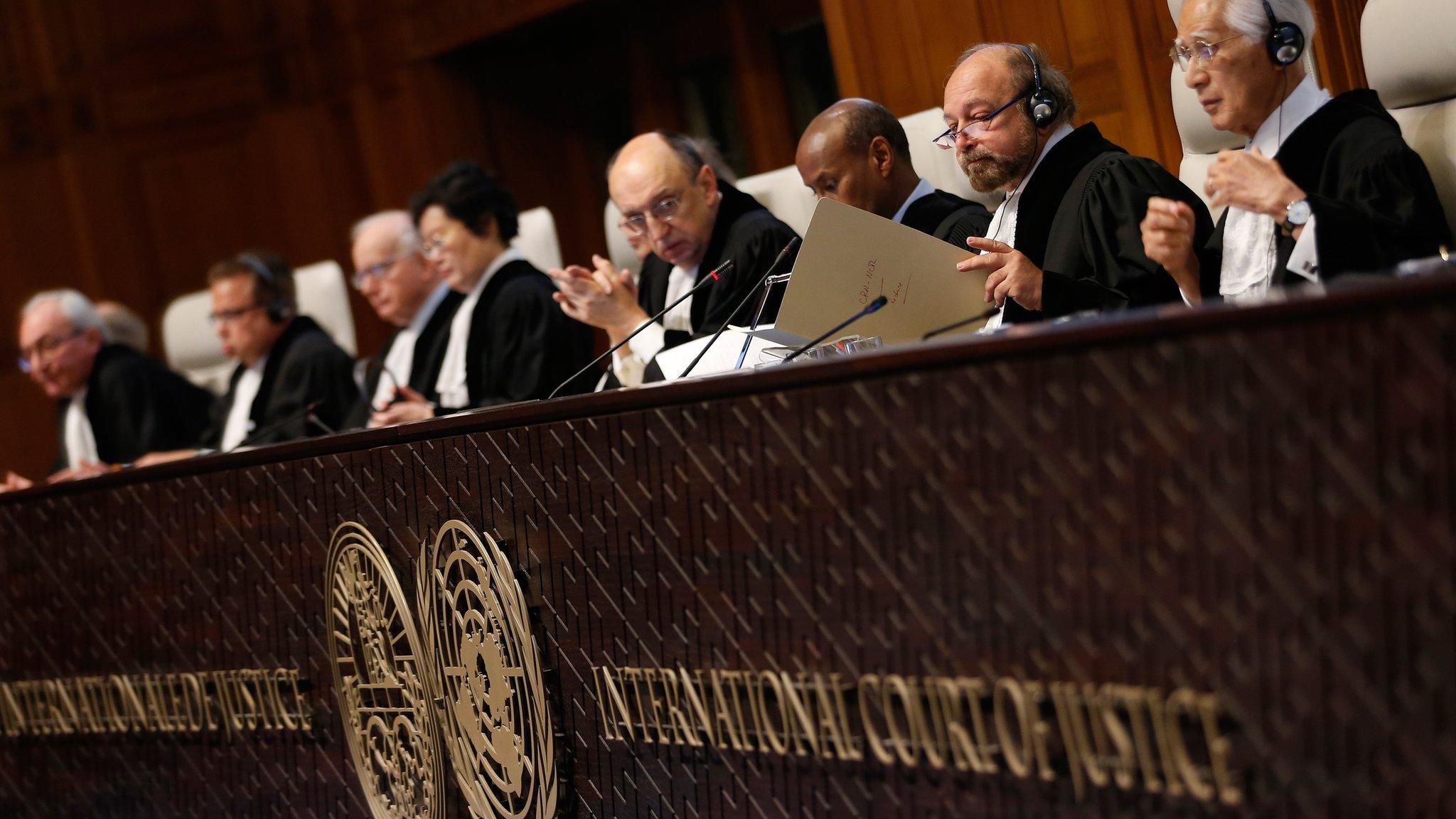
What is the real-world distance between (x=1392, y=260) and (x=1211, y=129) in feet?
2.88

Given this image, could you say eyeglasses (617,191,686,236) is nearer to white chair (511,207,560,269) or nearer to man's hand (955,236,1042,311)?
white chair (511,207,560,269)

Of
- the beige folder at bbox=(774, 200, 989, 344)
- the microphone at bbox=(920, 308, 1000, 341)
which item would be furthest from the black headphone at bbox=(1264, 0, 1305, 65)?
the microphone at bbox=(920, 308, 1000, 341)

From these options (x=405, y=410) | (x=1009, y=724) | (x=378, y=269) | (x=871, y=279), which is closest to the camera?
(x=1009, y=724)

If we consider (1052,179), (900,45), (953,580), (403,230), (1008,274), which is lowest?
(953,580)

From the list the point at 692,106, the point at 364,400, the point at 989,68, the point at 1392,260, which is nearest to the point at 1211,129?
the point at 989,68

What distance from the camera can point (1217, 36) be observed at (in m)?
2.38

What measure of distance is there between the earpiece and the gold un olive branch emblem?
1378mm

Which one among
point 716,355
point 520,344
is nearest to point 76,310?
point 520,344

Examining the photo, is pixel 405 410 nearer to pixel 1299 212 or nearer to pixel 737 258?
pixel 737 258

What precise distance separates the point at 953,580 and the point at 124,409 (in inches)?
170

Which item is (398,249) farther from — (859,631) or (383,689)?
(859,631)

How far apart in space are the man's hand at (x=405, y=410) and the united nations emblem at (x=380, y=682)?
1253mm

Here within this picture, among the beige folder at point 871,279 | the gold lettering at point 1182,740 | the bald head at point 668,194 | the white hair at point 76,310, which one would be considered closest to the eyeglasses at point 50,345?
the white hair at point 76,310

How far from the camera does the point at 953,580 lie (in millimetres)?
1566
